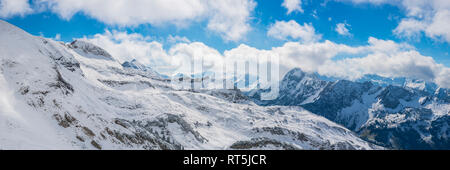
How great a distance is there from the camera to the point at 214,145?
5758 inches

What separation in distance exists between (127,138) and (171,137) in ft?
158

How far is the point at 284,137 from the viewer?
607 ft

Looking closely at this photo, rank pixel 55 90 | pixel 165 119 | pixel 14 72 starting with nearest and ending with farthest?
pixel 14 72
pixel 55 90
pixel 165 119
